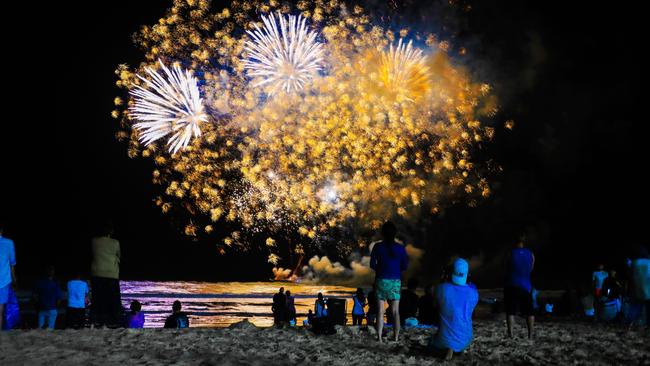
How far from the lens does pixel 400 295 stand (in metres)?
11.9

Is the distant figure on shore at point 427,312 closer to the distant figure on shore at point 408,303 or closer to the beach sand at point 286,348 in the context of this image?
the distant figure on shore at point 408,303

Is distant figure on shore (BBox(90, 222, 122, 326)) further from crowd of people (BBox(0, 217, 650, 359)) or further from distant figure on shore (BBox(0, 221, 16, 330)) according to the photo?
distant figure on shore (BBox(0, 221, 16, 330))

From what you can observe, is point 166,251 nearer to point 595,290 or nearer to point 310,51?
point 310,51

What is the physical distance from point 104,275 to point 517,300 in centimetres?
674

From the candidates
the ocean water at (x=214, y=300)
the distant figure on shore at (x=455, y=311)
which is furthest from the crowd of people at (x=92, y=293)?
the ocean water at (x=214, y=300)

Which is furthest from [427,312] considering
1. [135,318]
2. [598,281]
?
[135,318]

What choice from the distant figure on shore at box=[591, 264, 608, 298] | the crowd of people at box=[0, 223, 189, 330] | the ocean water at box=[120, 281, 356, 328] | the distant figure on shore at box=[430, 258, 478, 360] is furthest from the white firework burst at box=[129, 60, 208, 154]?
the distant figure on shore at box=[430, 258, 478, 360]

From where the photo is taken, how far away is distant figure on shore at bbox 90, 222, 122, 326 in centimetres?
1212

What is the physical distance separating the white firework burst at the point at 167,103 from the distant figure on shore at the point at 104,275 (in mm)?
14919

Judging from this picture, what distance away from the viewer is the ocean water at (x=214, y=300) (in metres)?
35.8

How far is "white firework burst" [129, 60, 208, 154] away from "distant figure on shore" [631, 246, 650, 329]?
676 inches

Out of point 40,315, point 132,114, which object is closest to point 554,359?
point 40,315

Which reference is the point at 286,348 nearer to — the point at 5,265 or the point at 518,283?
the point at 518,283

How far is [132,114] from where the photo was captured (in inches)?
1071
